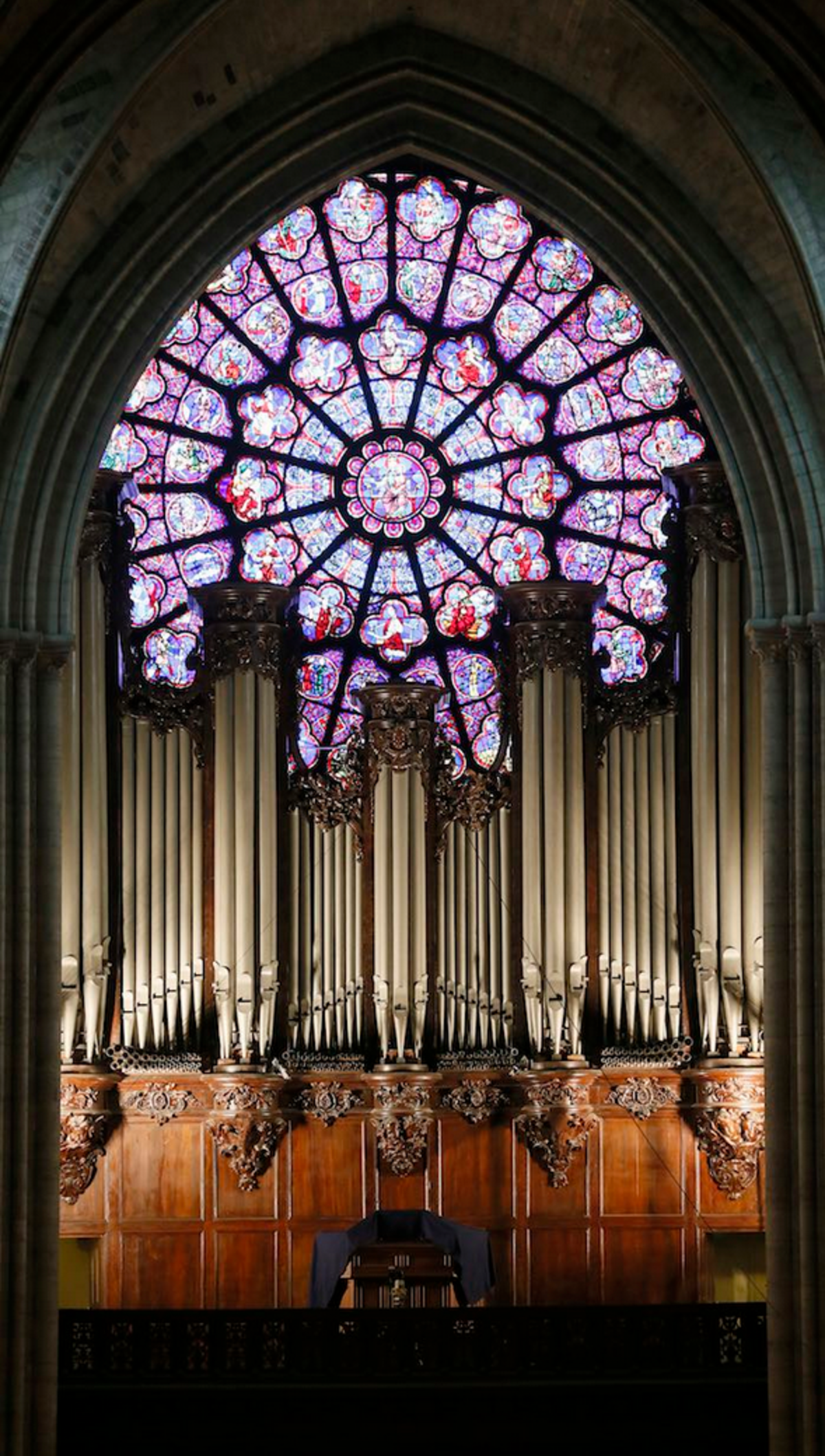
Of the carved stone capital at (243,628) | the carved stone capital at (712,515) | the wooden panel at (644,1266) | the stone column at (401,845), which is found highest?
the carved stone capital at (712,515)

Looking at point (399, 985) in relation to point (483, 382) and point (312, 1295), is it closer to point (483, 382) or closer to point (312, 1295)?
point (312, 1295)

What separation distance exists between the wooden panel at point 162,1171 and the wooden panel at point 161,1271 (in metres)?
0.19

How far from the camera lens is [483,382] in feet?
84.2

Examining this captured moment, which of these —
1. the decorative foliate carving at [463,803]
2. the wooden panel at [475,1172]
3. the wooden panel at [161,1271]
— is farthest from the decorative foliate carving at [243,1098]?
the decorative foliate carving at [463,803]

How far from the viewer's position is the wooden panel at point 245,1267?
23469 mm

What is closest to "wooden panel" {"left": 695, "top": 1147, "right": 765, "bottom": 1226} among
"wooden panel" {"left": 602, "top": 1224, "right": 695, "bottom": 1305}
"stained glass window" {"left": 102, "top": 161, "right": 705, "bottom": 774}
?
"wooden panel" {"left": 602, "top": 1224, "right": 695, "bottom": 1305}

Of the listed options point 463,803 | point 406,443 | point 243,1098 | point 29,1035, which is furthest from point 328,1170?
point 406,443

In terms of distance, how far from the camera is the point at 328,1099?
23.6 m

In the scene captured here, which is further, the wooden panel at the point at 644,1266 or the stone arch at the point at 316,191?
the wooden panel at the point at 644,1266

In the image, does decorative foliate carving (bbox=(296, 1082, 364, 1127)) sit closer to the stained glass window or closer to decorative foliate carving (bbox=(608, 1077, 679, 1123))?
decorative foliate carving (bbox=(608, 1077, 679, 1123))

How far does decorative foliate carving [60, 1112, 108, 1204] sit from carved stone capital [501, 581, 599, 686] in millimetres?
5017

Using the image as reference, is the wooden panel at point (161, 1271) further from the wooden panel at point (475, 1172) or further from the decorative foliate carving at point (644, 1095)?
the decorative foliate carving at point (644, 1095)

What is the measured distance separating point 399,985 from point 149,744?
2826 mm

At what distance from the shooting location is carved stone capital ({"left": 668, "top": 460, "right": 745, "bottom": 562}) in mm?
24000
